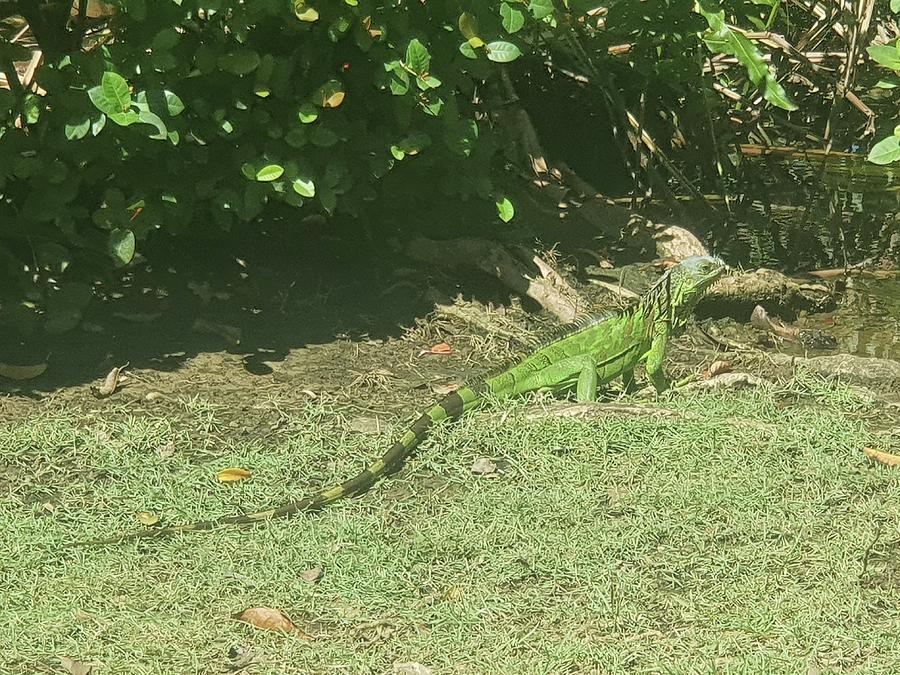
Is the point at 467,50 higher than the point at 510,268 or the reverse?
higher

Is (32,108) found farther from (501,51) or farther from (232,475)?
(501,51)

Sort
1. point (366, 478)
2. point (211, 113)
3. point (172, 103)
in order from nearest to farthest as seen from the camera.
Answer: point (366, 478), point (172, 103), point (211, 113)

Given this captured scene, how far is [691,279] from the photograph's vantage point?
5008mm

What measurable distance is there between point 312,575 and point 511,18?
8.00 ft

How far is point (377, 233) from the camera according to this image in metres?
6.12

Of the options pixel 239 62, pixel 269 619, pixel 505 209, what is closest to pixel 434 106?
pixel 505 209

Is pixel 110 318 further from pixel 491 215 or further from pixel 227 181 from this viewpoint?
pixel 491 215

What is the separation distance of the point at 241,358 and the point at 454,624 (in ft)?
6.79

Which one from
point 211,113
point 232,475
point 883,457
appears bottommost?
point 883,457

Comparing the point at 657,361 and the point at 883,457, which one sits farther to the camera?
the point at 657,361

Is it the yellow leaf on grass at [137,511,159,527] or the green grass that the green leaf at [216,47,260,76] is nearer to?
the green grass

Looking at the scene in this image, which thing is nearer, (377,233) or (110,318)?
(110,318)

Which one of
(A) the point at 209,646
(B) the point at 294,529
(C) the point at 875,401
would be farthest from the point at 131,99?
(C) the point at 875,401

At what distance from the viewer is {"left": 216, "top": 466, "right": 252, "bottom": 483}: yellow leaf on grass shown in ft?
13.4
